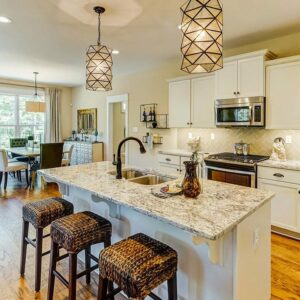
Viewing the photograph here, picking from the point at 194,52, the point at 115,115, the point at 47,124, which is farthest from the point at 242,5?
the point at 47,124

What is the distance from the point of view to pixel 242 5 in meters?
2.66

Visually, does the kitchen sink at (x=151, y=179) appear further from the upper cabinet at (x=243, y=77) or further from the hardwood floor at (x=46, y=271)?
the upper cabinet at (x=243, y=77)

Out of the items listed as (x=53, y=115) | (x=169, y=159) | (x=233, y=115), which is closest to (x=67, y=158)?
(x=53, y=115)

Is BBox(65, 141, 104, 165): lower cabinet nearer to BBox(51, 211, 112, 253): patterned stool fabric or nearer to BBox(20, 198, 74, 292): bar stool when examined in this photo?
BBox(20, 198, 74, 292): bar stool

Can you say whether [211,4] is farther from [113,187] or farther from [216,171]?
[216,171]

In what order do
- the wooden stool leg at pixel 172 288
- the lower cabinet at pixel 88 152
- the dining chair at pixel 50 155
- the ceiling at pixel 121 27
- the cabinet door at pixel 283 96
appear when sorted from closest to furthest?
1. the wooden stool leg at pixel 172 288
2. the ceiling at pixel 121 27
3. the cabinet door at pixel 283 96
4. the dining chair at pixel 50 155
5. the lower cabinet at pixel 88 152

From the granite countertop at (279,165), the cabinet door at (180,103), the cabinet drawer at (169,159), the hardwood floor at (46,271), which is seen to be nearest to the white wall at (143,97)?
the cabinet door at (180,103)

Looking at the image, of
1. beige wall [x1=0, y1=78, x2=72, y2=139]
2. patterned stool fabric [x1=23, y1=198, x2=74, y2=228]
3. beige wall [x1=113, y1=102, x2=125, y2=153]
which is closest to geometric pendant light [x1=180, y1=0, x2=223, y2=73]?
patterned stool fabric [x1=23, y1=198, x2=74, y2=228]

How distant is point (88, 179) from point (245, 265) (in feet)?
4.57

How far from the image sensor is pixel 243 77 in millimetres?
3529

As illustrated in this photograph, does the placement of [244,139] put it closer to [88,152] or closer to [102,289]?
[102,289]

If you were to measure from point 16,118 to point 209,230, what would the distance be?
293 inches

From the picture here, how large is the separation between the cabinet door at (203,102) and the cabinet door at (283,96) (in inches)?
35.7

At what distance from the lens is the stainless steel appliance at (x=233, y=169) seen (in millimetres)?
3219
